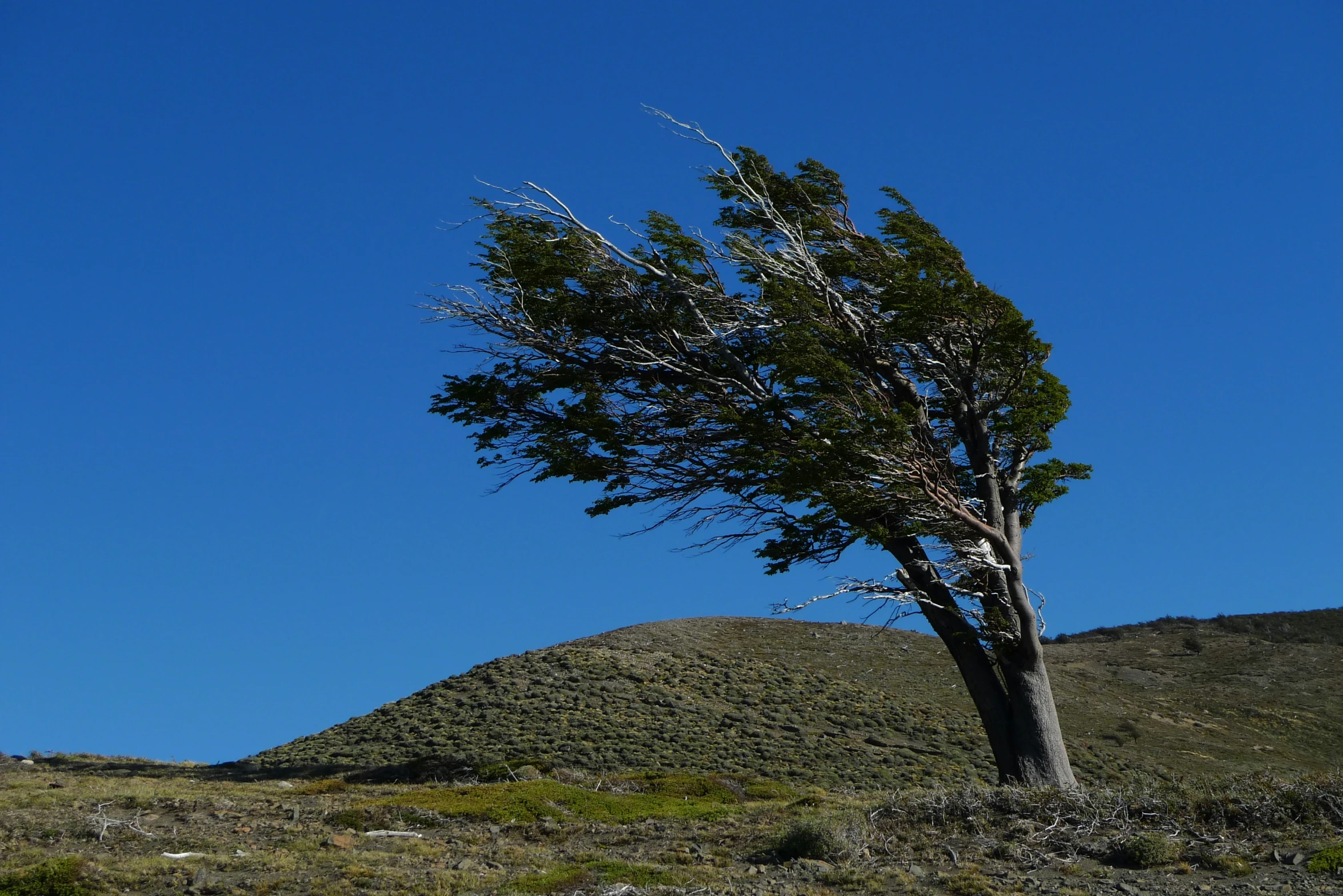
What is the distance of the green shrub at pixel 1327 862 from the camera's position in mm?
9039

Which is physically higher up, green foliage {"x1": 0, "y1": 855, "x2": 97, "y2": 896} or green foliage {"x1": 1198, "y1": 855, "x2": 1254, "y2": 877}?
green foliage {"x1": 0, "y1": 855, "x2": 97, "y2": 896}

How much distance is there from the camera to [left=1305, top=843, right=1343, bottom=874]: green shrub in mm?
9039

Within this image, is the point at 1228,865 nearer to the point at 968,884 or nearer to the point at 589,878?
the point at 968,884

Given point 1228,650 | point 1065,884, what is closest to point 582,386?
point 1065,884

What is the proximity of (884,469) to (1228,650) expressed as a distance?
115 feet

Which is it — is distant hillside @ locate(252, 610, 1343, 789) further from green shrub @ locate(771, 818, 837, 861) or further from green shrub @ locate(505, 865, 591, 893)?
green shrub @ locate(771, 818, 837, 861)

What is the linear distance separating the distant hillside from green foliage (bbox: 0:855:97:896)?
9353 mm

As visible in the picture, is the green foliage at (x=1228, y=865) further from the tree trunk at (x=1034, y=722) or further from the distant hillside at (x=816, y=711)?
the distant hillside at (x=816, y=711)

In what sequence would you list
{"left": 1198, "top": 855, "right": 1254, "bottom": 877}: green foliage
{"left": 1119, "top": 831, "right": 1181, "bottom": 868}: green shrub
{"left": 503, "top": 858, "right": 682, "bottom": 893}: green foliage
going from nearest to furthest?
{"left": 1198, "top": 855, "right": 1254, "bottom": 877}: green foliage, {"left": 503, "top": 858, "right": 682, "bottom": 893}: green foliage, {"left": 1119, "top": 831, "right": 1181, "bottom": 868}: green shrub

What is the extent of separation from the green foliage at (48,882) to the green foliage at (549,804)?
458cm

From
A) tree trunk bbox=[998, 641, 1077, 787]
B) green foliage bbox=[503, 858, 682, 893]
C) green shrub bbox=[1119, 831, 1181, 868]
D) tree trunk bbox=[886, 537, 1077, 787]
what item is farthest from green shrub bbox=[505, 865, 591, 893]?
tree trunk bbox=[998, 641, 1077, 787]

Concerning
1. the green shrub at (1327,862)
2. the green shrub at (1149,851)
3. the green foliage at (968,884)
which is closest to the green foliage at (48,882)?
the green foliage at (968,884)

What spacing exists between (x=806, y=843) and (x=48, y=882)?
21.1 ft

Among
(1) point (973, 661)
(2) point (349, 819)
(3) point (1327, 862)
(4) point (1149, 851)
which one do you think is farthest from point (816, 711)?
(3) point (1327, 862)
